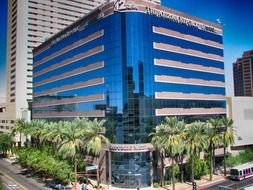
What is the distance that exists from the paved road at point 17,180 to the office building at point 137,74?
1659cm

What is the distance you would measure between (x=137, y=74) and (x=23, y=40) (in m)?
113

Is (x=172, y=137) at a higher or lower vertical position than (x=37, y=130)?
lower

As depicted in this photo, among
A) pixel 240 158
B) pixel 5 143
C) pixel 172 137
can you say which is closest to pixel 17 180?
pixel 172 137

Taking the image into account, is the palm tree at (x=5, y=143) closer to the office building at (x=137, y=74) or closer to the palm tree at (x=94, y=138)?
the office building at (x=137, y=74)

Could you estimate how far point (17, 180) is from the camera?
77438mm

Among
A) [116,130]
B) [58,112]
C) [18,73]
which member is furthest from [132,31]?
[18,73]

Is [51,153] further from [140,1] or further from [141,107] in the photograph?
[140,1]

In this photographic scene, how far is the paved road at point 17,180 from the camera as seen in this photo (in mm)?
69812

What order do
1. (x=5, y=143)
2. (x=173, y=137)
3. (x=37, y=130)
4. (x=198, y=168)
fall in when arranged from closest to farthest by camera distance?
(x=173, y=137) → (x=198, y=168) → (x=37, y=130) → (x=5, y=143)

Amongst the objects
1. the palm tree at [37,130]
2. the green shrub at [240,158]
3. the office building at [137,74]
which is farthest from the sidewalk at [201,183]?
the palm tree at [37,130]

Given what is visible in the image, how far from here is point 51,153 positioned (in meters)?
84.5

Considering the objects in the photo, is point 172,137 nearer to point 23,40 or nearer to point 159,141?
point 159,141

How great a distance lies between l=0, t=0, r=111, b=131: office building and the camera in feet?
536

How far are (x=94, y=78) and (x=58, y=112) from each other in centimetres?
3260
